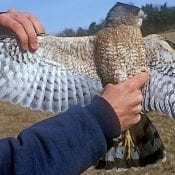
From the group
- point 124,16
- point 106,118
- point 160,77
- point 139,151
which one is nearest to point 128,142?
point 139,151

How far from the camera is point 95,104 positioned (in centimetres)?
251

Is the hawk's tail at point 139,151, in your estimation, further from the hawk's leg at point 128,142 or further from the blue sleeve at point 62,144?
the blue sleeve at point 62,144

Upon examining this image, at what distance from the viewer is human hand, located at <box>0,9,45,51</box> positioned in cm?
387

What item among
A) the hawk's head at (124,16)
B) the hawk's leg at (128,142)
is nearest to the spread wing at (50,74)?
the hawk's head at (124,16)

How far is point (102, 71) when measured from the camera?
4852 millimetres

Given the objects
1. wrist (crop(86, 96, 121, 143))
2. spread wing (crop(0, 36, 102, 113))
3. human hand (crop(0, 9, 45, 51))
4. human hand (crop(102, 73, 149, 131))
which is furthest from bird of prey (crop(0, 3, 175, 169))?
wrist (crop(86, 96, 121, 143))

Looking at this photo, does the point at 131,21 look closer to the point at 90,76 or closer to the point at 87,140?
the point at 90,76

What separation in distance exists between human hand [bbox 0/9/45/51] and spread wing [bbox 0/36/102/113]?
2.42 ft

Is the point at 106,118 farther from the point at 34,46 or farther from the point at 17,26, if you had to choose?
the point at 34,46

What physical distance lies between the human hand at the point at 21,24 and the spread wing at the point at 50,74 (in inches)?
29.1

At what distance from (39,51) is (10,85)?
392mm

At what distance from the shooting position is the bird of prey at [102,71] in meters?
4.87

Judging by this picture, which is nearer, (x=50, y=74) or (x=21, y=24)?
(x=21, y=24)

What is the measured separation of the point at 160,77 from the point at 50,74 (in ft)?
3.24
